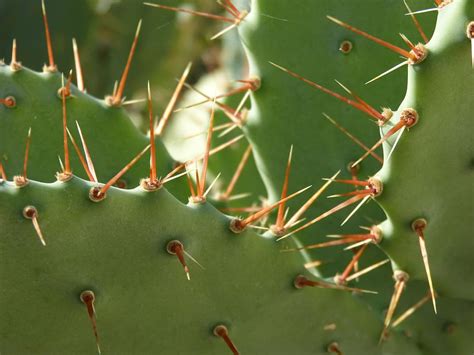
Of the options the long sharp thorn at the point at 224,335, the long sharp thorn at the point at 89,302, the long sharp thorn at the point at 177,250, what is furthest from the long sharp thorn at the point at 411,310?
the long sharp thorn at the point at 89,302

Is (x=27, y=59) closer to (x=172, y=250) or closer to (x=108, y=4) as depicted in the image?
(x=108, y=4)

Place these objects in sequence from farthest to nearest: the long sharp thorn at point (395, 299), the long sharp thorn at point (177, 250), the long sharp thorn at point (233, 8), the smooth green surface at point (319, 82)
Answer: the long sharp thorn at point (233, 8)
the smooth green surface at point (319, 82)
the long sharp thorn at point (395, 299)
the long sharp thorn at point (177, 250)

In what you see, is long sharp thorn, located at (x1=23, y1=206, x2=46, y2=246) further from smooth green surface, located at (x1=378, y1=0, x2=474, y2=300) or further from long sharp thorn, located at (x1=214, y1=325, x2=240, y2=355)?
smooth green surface, located at (x1=378, y1=0, x2=474, y2=300)

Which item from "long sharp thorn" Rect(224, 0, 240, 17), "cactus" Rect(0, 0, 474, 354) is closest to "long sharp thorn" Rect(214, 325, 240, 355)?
"cactus" Rect(0, 0, 474, 354)

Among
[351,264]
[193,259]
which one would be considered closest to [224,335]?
[193,259]

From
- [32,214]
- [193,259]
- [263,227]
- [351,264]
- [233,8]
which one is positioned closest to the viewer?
[32,214]

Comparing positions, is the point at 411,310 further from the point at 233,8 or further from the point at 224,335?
the point at 233,8

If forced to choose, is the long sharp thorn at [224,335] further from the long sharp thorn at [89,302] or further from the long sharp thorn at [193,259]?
the long sharp thorn at [89,302]
